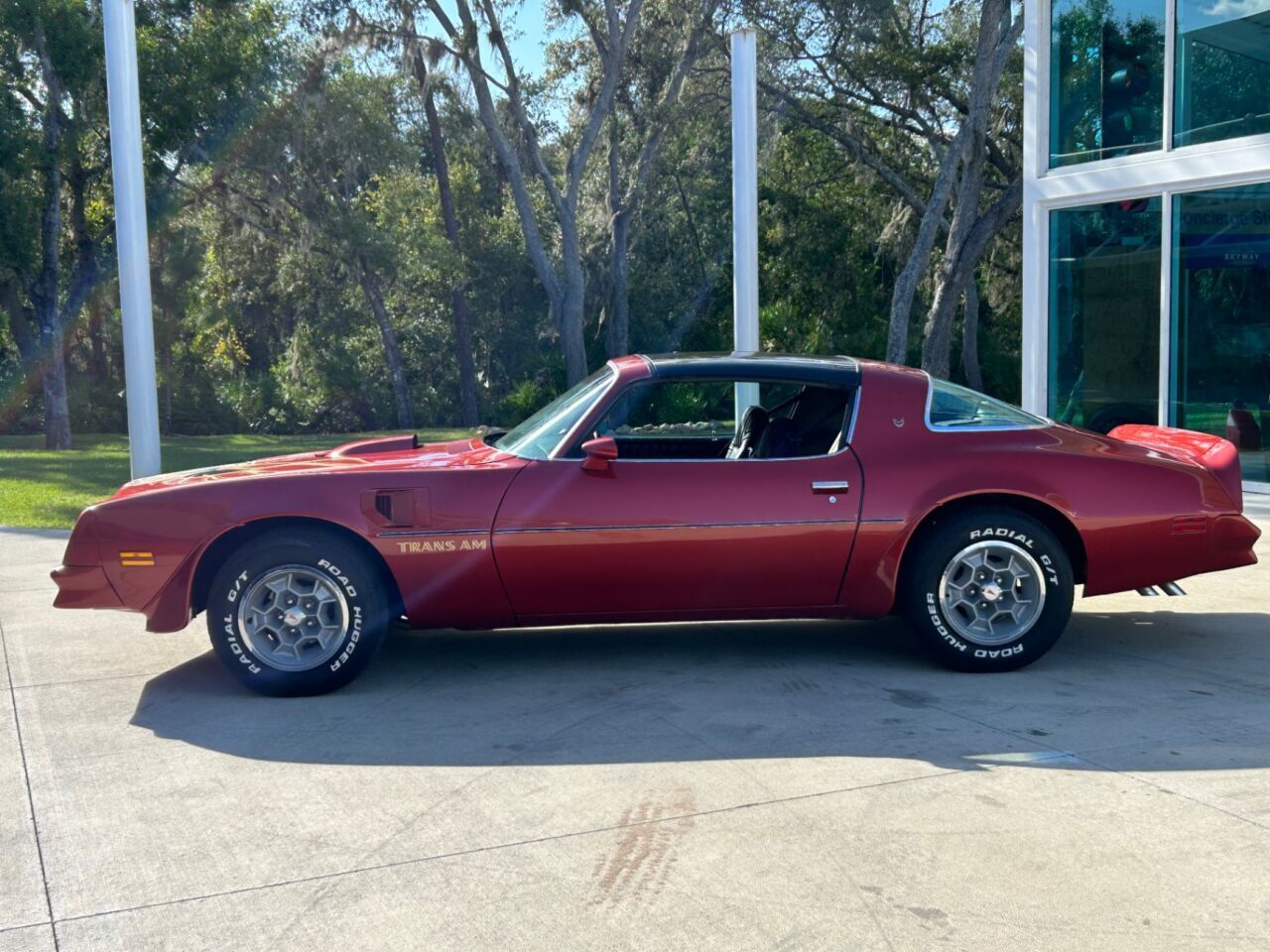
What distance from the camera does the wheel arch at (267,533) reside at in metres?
5.51

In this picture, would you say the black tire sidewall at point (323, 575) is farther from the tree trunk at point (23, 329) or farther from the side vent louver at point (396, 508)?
the tree trunk at point (23, 329)

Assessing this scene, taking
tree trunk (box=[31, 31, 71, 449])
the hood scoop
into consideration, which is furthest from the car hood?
tree trunk (box=[31, 31, 71, 449])

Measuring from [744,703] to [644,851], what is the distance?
1.61m

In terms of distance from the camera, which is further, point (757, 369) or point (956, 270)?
point (956, 270)

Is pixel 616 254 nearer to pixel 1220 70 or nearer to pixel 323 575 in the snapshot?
pixel 1220 70

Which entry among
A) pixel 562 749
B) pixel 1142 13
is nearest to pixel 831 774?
pixel 562 749

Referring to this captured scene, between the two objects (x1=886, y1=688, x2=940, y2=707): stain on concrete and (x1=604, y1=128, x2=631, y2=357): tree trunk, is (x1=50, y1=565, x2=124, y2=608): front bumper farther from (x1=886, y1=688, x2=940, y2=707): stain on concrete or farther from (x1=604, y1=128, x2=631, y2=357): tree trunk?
(x1=604, y1=128, x2=631, y2=357): tree trunk

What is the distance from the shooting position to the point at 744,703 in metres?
5.33

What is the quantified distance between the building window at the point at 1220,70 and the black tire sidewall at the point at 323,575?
10172 mm

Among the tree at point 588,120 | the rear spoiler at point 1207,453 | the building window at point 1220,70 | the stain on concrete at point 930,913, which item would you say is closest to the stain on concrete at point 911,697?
the rear spoiler at point 1207,453

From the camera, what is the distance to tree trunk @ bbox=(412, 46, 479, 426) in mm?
32031

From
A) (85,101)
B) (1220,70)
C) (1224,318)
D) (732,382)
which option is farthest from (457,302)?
(732,382)

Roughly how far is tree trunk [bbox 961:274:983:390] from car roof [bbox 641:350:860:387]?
23.8m

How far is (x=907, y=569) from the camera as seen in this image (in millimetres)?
5742
